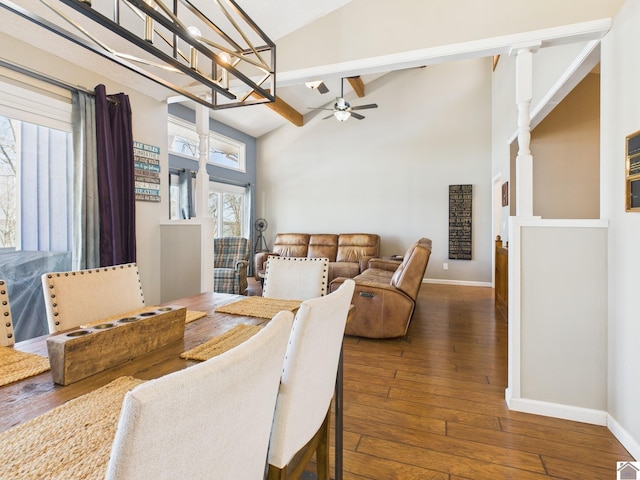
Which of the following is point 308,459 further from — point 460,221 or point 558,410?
point 460,221

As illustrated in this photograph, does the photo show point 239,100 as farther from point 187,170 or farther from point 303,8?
point 187,170

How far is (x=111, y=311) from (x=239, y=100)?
4.17 ft

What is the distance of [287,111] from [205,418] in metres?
6.93

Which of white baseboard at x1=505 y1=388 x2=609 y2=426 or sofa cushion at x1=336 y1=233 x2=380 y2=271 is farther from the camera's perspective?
sofa cushion at x1=336 y1=233 x2=380 y2=271

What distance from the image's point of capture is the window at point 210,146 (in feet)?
18.2

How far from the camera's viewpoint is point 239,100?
173 centimetres

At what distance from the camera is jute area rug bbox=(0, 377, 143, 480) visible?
581 mm

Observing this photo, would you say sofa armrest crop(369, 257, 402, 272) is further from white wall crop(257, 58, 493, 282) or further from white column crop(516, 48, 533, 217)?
white column crop(516, 48, 533, 217)

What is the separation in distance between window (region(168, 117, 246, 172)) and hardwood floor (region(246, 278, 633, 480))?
3.70 m

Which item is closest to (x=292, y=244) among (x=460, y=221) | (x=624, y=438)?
Answer: (x=460, y=221)

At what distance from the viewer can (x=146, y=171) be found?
3.36 m

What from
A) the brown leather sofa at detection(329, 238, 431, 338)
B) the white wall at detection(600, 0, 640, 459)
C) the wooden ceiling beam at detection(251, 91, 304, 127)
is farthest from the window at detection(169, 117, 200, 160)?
the white wall at detection(600, 0, 640, 459)

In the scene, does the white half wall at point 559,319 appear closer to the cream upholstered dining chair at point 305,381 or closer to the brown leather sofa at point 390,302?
the brown leather sofa at point 390,302

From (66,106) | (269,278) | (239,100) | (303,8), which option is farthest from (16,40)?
(269,278)
